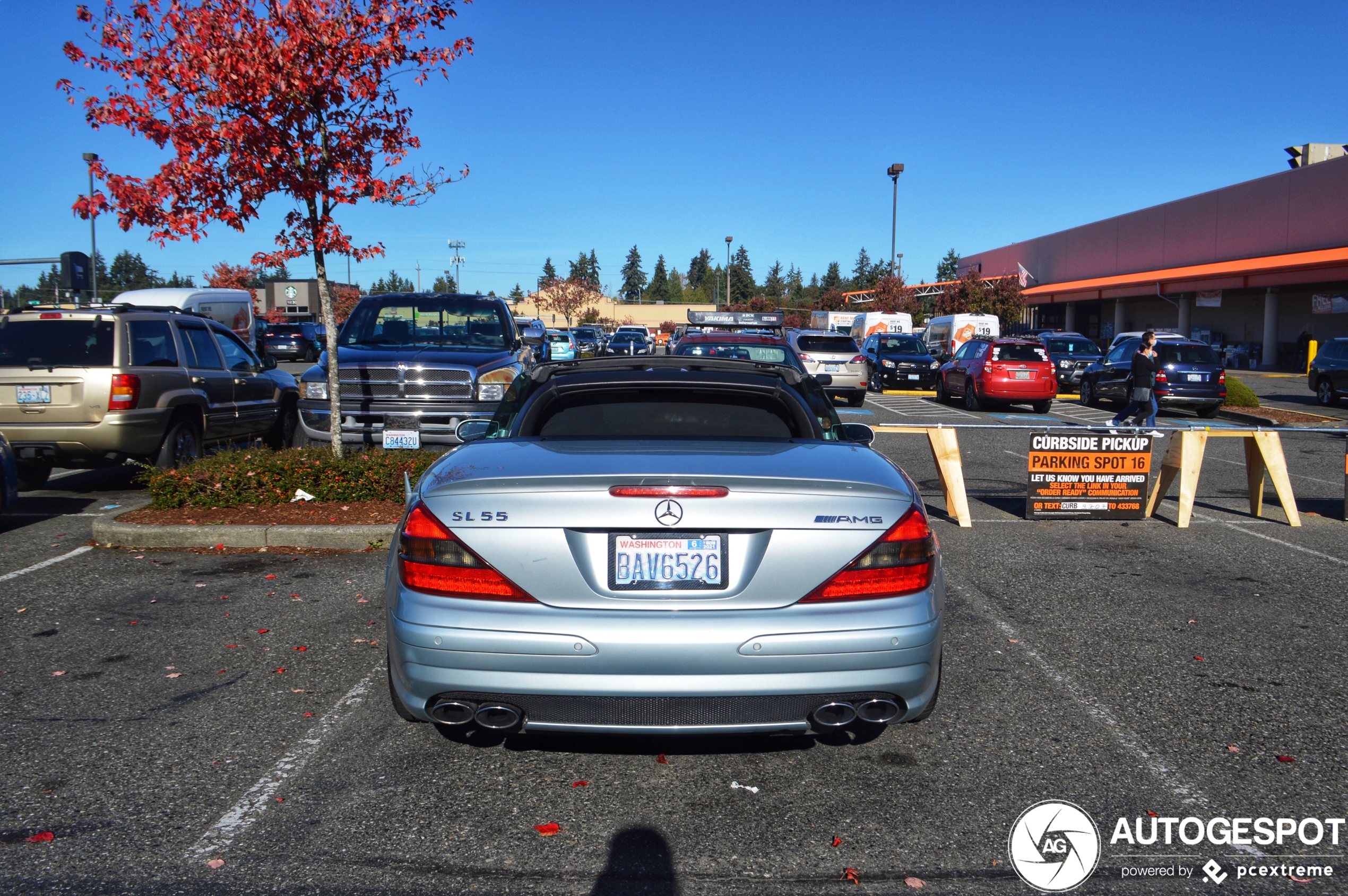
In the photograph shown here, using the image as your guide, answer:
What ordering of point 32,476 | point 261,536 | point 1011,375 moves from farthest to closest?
point 1011,375 < point 32,476 < point 261,536

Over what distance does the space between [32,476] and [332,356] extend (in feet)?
14.2

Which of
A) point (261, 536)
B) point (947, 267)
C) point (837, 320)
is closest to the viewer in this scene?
point (261, 536)

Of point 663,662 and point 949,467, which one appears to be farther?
point 949,467

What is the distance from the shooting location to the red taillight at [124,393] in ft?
31.6

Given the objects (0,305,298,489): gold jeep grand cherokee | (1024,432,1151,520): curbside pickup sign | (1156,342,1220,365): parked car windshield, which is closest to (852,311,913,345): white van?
(1156,342,1220,365): parked car windshield

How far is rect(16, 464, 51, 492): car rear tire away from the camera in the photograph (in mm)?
10992

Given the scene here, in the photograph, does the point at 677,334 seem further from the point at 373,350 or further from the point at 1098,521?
the point at 1098,521

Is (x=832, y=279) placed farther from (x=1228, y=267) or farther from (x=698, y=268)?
(x=1228, y=267)

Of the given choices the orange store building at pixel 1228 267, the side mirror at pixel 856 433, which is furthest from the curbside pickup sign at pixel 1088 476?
the orange store building at pixel 1228 267

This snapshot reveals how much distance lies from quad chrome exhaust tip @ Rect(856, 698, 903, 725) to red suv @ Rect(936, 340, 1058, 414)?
784 inches

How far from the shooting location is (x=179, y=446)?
10.4 metres

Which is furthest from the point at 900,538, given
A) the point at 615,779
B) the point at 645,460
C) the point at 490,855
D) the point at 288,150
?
the point at 288,150

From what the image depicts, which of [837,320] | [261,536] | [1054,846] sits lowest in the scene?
[1054,846]

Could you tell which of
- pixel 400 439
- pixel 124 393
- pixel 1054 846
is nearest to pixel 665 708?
pixel 1054 846
